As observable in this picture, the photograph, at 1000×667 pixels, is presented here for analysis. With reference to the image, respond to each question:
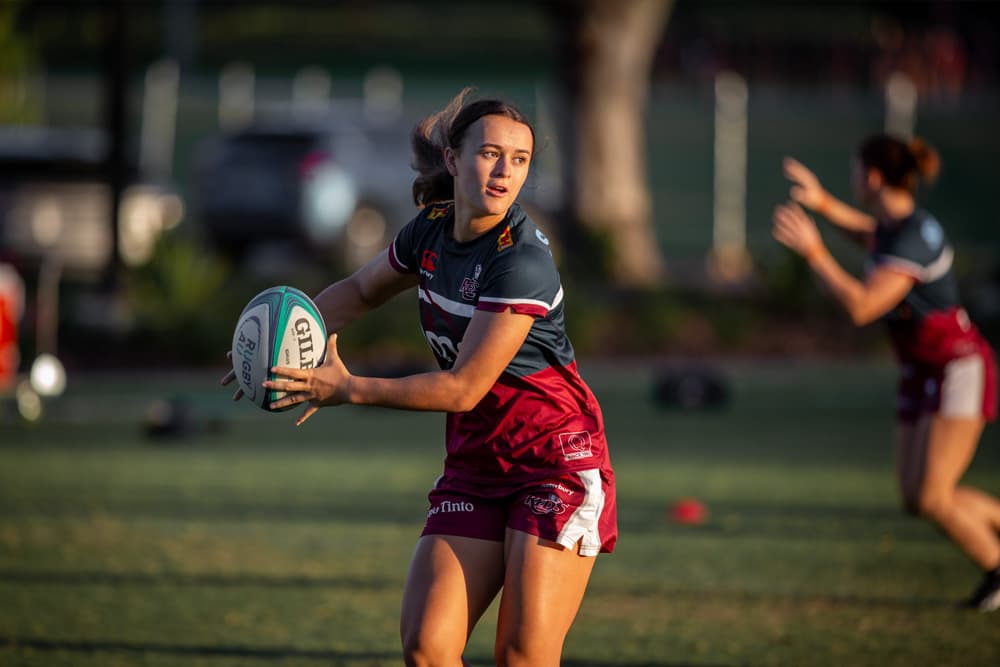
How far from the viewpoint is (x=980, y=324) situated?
18.7m

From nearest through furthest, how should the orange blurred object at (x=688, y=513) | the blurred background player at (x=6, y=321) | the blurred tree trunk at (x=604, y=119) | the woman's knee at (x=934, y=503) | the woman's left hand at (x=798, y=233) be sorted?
1. the woman's left hand at (x=798, y=233)
2. the woman's knee at (x=934, y=503)
3. the orange blurred object at (x=688, y=513)
4. the blurred background player at (x=6, y=321)
5. the blurred tree trunk at (x=604, y=119)

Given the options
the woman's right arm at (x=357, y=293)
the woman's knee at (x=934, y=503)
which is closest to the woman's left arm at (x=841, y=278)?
the woman's knee at (x=934, y=503)

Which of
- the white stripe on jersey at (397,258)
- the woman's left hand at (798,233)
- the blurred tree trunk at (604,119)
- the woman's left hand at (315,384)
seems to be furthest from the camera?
the blurred tree trunk at (604,119)

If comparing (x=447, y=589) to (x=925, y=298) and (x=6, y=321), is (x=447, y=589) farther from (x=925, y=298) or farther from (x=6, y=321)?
(x=6, y=321)

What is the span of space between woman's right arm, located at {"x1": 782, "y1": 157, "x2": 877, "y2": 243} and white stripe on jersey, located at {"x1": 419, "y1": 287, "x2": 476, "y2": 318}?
2.77 meters

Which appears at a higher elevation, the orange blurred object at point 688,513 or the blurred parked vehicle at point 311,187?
the blurred parked vehicle at point 311,187

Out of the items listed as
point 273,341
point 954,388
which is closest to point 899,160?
point 954,388

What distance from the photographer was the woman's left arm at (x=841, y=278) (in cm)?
687

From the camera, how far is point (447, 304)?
16.4ft

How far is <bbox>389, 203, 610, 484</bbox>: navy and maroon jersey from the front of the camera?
16.1ft

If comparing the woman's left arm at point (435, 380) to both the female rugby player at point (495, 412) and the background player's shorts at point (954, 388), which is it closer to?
the female rugby player at point (495, 412)

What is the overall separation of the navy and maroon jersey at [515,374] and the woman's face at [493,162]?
0.43ft

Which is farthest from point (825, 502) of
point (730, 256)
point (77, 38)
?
point (77, 38)

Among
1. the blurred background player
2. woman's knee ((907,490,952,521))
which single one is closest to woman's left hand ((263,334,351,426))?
woman's knee ((907,490,952,521))
